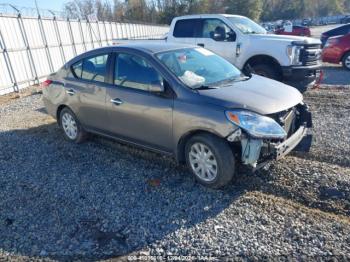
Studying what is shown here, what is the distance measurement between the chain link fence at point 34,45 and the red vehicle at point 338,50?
1099 cm

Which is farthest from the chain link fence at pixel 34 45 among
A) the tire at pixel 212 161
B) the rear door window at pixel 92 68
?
the tire at pixel 212 161

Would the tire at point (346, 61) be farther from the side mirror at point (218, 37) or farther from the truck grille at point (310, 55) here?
the side mirror at point (218, 37)

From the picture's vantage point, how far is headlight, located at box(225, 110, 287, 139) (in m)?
3.16

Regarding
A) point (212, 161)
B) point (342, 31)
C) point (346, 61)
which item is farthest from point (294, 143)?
point (342, 31)

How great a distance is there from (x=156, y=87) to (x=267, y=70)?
14.0 ft

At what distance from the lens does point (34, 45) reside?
11523 mm

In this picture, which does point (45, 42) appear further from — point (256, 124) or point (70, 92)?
point (256, 124)

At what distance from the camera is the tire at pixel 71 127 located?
515cm

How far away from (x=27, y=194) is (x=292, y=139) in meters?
3.40

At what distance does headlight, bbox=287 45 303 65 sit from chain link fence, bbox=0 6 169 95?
355 inches

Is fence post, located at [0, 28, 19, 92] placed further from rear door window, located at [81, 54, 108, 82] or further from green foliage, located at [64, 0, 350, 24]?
green foliage, located at [64, 0, 350, 24]

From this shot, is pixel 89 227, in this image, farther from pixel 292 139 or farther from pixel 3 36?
pixel 3 36

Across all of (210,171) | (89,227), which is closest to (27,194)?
(89,227)

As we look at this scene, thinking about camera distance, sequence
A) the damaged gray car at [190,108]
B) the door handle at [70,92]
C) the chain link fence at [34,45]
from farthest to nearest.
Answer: the chain link fence at [34,45] < the door handle at [70,92] < the damaged gray car at [190,108]
